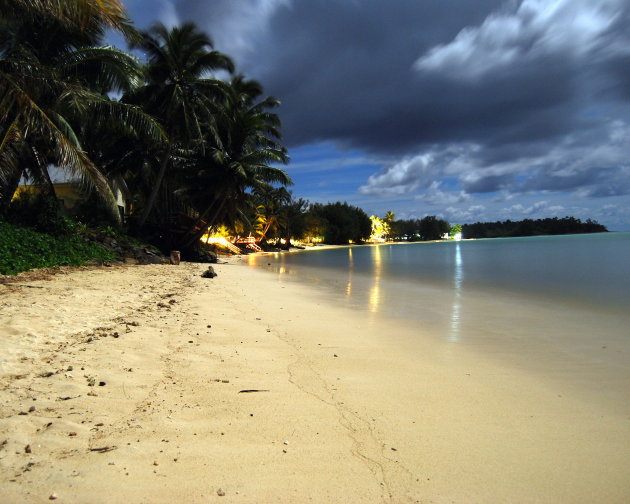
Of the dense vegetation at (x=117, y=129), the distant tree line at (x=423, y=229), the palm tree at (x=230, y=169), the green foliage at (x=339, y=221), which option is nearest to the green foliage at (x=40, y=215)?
the dense vegetation at (x=117, y=129)

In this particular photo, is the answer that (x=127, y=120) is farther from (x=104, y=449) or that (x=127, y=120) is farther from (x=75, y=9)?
(x=104, y=449)

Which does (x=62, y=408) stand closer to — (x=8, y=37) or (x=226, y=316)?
(x=226, y=316)

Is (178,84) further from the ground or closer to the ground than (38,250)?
further from the ground

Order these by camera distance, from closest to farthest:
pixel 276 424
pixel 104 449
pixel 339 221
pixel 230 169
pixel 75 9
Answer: pixel 104 449 → pixel 276 424 → pixel 75 9 → pixel 230 169 → pixel 339 221

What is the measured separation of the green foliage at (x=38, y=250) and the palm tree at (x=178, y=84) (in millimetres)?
6821

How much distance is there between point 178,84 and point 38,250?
11673 millimetres

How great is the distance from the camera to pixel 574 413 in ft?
9.59

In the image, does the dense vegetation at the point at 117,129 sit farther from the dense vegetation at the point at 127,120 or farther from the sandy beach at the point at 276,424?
the sandy beach at the point at 276,424

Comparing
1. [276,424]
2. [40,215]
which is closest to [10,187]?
[40,215]

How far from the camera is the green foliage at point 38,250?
8.64 m

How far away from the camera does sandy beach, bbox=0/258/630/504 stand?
1916 millimetres

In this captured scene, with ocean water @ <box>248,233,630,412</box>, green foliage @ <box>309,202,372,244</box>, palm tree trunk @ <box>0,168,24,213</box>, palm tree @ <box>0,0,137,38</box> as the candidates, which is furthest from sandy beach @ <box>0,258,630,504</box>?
green foliage @ <box>309,202,372,244</box>

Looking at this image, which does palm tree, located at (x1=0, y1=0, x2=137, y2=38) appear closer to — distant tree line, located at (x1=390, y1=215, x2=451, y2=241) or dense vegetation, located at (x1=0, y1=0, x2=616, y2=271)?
dense vegetation, located at (x1=0, y1=0, x2=616, y2=271)

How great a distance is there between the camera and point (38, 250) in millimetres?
10031
